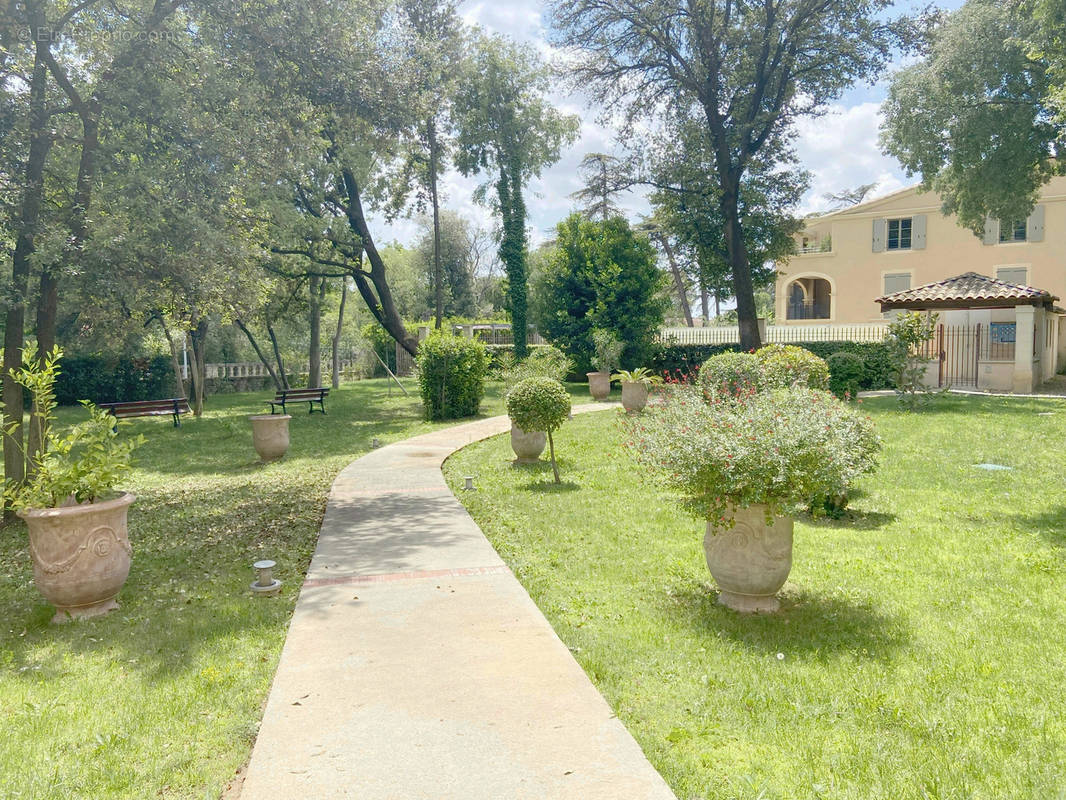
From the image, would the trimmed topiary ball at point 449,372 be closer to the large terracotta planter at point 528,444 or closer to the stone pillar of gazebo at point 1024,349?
the large terracotta planter at point 528,444

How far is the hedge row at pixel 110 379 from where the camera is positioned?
25.4m

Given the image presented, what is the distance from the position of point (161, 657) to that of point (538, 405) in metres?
6.35

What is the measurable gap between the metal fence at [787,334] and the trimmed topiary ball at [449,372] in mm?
10736

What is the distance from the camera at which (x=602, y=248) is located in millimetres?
26266

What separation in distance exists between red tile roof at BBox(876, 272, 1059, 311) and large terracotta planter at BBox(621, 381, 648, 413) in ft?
29.8

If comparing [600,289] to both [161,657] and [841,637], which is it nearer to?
[841,637]

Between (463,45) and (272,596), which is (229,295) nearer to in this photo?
(272,596)

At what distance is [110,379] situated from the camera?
25812 millimetres

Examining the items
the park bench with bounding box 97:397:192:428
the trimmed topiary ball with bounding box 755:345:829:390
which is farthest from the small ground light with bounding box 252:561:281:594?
the park bench with bounding box 97:397:192:428

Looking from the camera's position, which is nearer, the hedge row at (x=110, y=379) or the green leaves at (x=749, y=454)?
the green leaves at (x=749, y=454)

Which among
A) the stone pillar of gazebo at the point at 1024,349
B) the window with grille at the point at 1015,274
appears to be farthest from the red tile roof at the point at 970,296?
the window with grille at the point at 1015,274

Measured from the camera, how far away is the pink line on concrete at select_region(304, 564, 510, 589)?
18.4 ft

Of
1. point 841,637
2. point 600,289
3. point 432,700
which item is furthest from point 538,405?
point 600,289

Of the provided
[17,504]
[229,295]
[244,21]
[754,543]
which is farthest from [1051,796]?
[244,21]
